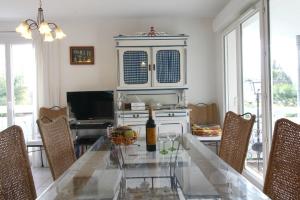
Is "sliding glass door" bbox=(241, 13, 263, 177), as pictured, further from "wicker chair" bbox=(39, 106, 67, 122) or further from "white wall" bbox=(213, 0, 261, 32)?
"wicker chair" bbox=(39, 106, 67, 122)

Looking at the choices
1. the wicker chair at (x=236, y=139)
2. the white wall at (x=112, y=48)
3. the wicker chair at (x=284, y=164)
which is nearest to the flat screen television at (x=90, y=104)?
the white wall at (x=112, y=48)

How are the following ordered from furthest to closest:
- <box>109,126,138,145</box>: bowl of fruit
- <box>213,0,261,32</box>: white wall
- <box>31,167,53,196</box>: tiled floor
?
<box>31,167,53,196</box>: tiled floor < <box>213,0,261,32</box>: white wall < <box>109,126,138,145</box>: bowl of fruit

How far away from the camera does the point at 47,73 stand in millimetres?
5441

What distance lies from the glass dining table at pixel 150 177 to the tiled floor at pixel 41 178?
194 cm

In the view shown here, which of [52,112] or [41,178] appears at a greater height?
[52,112]

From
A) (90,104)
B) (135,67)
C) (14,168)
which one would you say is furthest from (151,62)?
(14,168)

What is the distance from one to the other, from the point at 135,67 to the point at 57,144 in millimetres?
2908

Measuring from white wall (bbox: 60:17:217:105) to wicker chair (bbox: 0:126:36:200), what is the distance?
12.9ft

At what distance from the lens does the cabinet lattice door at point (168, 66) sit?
507cm

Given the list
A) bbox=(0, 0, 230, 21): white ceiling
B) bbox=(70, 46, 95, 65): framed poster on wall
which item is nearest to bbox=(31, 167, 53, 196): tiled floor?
bbox=(70, 46, 95, 65): framed poster on wall

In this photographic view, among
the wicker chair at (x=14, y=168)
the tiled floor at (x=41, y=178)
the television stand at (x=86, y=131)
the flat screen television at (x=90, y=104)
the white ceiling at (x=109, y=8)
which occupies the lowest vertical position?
the tiled floor at (x=41, y=178)

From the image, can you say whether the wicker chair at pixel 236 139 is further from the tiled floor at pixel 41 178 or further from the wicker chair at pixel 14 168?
the tiled floor at pixel 41 178

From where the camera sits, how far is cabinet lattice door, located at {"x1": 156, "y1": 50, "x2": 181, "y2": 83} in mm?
5070

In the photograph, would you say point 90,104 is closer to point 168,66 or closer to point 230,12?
point 168,66
